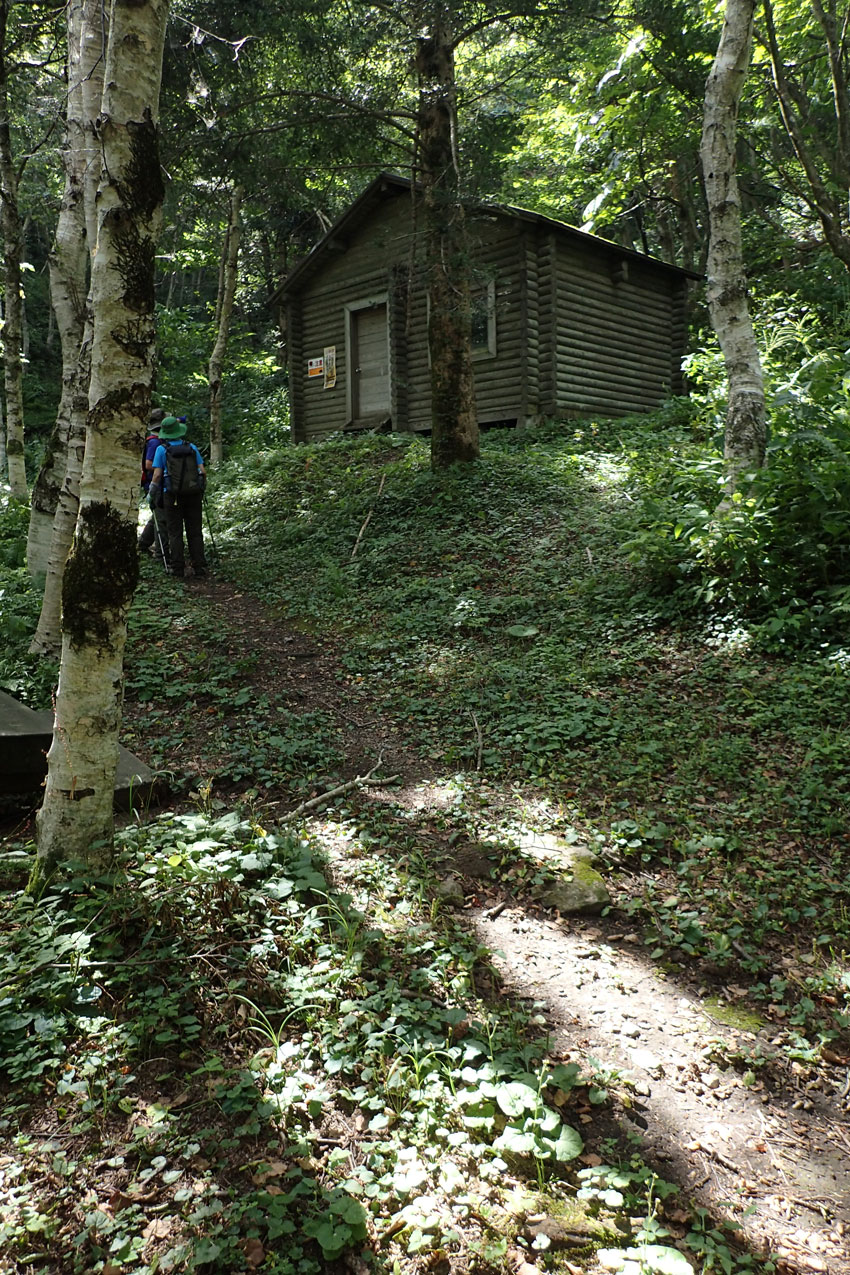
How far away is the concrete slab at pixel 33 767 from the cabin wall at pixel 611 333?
13.0m

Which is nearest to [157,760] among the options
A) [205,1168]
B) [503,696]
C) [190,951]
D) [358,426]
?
[190,951]

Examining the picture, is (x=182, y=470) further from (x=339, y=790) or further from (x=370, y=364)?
(x=370, y=364)

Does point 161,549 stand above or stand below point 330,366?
below

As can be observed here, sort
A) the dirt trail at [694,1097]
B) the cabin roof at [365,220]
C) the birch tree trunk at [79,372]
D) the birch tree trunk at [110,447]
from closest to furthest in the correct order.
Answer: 1. the dirt trail at [694,1097]
2. the birch tree trunk at [110,447]
3. the birch tree trunk at [79,372]
4. the cabin roof at [365,220]

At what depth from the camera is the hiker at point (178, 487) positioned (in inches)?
398

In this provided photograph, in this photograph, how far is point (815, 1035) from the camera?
325cm

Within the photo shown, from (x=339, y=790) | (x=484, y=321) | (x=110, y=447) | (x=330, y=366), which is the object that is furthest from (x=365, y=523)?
(x=330, y=366)

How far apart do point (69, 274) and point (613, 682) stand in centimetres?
680

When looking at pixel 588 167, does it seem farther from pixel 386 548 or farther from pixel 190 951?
pixel 190 951

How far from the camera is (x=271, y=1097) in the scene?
2.69 metres

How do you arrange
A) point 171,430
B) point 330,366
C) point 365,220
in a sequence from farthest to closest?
point 330,366
point 365,220
point 171,430

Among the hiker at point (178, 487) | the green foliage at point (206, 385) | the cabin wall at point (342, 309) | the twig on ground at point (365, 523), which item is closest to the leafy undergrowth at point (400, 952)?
the hiker at point (178, 487)

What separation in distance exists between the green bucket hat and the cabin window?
7.89 metres

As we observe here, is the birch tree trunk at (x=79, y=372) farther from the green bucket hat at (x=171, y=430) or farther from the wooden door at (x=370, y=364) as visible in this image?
the wooden door at (x=370, y=364)
